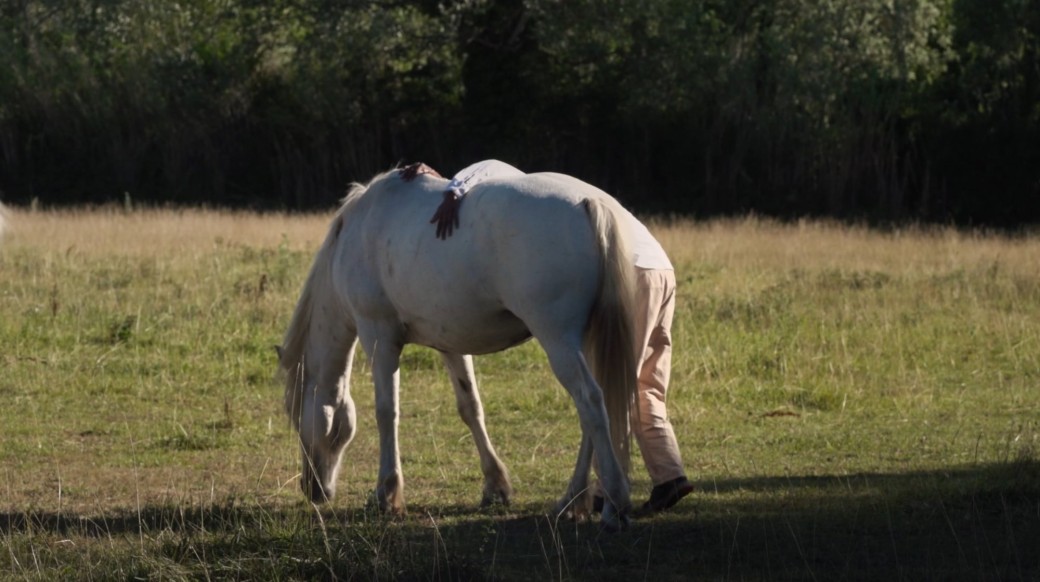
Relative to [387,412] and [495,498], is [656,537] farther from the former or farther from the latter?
[387,412]

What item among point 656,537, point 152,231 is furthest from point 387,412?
point 152,231

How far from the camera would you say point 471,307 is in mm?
5891

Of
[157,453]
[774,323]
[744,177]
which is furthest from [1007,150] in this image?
[157,453]

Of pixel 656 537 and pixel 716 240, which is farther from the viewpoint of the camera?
pixel 716 240

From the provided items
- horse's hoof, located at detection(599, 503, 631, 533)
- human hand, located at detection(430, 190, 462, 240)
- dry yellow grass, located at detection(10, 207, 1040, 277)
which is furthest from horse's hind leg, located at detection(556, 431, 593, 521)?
dry yellow grass, located at detection(10, 207, 1040, 277)

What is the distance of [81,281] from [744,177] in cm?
1479

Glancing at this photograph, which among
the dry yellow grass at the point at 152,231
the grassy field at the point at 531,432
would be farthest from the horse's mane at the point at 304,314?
the dry yellow grass at the point at 152,231

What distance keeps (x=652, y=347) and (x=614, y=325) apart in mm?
597

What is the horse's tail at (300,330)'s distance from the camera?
672cm

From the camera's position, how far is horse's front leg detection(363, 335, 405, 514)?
616 centimetres

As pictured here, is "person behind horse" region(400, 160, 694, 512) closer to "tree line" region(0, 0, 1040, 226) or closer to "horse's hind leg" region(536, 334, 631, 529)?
"horse's hind leg" region(536, 334, 631, 529)

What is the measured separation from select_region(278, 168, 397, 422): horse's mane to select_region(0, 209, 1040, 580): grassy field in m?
0.51

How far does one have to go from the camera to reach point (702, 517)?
5965 mm

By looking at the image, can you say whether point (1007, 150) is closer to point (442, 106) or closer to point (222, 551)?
point (442, 106)
